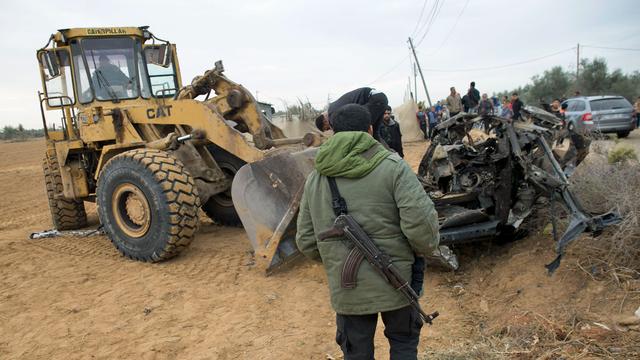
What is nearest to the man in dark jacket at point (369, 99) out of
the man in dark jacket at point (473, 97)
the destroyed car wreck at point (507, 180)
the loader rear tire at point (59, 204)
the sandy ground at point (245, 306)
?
the destroyed car wreck at point (507, 180)

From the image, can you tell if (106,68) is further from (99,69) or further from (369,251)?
(369,251)

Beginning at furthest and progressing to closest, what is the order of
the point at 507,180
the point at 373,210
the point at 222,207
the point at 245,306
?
the point at 222,207, the point at 507,180, the point at 245,306, the point at 373,210

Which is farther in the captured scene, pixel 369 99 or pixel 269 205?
pixel 269 205

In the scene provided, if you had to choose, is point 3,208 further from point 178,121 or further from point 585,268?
point 585,268

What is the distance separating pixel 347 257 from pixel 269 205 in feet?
9.77

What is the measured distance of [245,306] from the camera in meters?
4.69

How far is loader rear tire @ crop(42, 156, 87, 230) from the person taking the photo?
26.4ft

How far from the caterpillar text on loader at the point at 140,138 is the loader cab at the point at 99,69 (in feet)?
0.05

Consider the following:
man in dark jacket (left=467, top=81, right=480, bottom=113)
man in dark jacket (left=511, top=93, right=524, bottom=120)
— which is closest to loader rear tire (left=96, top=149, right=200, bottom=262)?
man in dark jacket (left=511, top=93, right=524, bottom=120)

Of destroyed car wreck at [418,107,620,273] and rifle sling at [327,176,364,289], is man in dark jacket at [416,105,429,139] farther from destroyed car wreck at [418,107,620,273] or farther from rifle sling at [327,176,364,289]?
rifle sling at [327,176,364,289]

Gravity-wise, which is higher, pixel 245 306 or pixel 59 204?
pixel 59 204

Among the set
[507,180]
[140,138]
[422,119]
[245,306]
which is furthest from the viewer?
[422,119]

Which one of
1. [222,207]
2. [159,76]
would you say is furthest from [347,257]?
[159,76]

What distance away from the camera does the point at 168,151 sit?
644 cm
